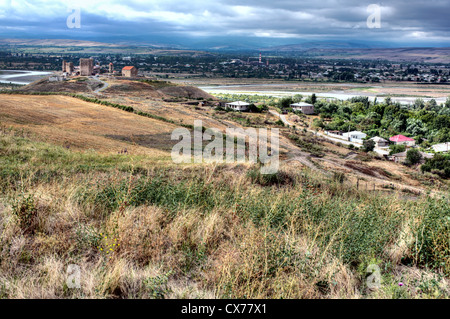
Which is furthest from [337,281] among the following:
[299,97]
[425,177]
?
[299,97]

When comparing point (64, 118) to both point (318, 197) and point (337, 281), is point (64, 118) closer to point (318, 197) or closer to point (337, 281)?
point (318, 197)

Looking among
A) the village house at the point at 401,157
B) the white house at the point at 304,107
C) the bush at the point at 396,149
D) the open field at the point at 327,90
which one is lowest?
the village house at the point at 401,157

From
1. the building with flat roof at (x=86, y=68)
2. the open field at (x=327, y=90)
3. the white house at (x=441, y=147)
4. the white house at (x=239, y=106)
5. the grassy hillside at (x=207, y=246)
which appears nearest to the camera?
the grassy hillside at (x=207, y=246)

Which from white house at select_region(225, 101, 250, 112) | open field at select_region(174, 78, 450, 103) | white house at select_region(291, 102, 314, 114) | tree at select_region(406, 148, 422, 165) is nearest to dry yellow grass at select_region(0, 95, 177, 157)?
tree at select_region(406, 148, 422, 165)

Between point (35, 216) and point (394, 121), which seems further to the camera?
point (394, 121)

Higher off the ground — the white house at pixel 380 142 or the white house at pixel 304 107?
the white house at pixel 304 107

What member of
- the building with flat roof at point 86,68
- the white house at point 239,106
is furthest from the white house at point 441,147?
the building with flat roof at point 86,68

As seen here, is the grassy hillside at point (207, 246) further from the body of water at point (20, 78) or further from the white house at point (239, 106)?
the body of water at point (20, 78)

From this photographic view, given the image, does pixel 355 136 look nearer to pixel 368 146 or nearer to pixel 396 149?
pixel 368 146

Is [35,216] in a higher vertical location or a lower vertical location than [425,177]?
higher
